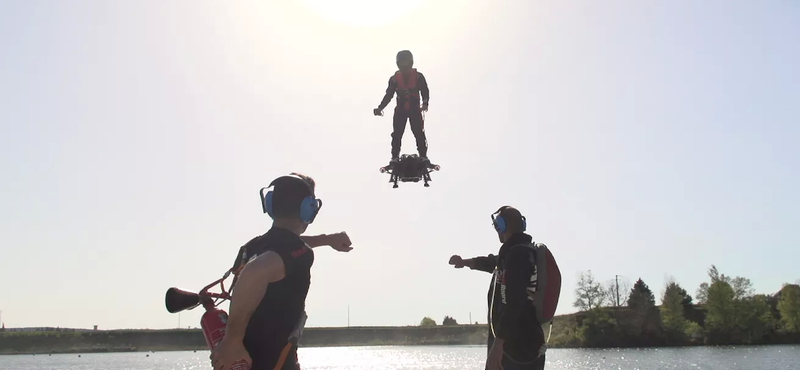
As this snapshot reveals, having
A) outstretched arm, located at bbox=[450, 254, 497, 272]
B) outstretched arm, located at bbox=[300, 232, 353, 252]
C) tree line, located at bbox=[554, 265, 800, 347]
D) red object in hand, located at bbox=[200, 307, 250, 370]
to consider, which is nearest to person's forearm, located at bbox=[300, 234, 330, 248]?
outstretched arm, located at bbox=[300, 232, 353, 252]

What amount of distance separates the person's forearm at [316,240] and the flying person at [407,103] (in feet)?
22.5

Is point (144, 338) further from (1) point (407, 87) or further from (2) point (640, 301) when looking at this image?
(1) point (407, 87)

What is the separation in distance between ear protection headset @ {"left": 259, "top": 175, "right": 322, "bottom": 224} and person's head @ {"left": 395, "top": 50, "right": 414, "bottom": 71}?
7.54 meters

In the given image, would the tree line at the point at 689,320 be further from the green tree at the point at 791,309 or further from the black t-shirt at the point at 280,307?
the black t-shirt at the point at 280,307

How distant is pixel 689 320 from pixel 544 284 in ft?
443

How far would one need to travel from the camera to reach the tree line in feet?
388

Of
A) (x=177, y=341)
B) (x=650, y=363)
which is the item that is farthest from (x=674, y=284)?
(x=177, y=341)

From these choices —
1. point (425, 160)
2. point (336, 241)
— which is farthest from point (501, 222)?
point (425, 160)

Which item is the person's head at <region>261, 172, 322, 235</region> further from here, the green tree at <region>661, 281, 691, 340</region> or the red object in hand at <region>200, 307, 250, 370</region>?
the green tree at <region>661, 281, 691, 340</region>

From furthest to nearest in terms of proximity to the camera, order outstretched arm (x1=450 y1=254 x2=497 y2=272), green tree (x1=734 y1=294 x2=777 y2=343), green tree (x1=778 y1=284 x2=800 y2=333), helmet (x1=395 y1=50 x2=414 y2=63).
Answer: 1. green tree (x1=734 y1=294 x2=777 y2=343)
2. green tree (x1=778 y1=284 x2=800 y2=333)
3. helmet (x1=395 y1=50 x2=414 y2=63)
4. outstretched arm (x1=450 y1=254 x2=497 y2=272)

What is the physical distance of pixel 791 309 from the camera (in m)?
118

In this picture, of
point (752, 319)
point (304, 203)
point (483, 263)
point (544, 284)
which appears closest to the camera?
point (304, 203)

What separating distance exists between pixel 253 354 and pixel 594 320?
5012 inches

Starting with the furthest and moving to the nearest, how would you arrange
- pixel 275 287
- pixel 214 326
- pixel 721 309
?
pixel 721 309 → pixel 214 326 → pixel 275 287
